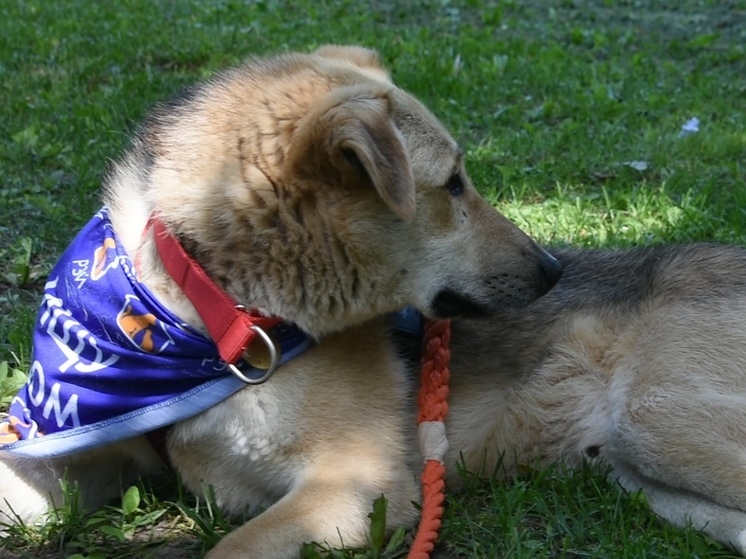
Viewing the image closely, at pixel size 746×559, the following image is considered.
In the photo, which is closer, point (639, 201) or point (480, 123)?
point (639, 201)

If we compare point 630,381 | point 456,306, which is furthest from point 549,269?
point 630,381

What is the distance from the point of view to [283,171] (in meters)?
2.91

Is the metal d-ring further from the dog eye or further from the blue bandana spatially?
the dog eye

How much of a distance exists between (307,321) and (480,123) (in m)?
4.18

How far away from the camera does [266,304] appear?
2912 mm

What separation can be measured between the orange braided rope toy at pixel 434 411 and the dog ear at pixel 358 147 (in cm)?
64

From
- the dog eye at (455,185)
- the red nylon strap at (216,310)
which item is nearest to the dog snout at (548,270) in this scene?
the dog eye at (455,185)

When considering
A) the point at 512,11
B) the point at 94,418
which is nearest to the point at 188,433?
the point at 94,418

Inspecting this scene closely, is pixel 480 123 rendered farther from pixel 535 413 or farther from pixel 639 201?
pixel 535 413

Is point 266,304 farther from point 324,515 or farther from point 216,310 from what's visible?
point 324,515

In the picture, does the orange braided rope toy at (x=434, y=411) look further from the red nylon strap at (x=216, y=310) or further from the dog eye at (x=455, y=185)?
the red nylon strap at (x=216, y=310)

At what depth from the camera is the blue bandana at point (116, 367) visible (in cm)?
287

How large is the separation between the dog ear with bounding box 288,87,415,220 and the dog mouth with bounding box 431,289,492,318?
0.40 m

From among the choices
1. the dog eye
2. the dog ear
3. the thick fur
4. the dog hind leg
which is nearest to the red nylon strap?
the dog ear
